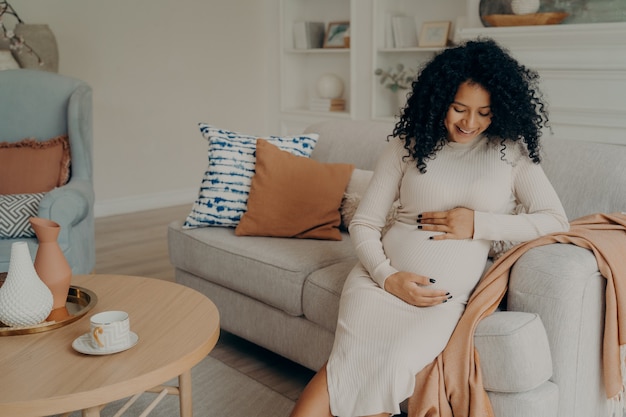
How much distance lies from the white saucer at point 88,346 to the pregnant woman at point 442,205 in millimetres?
436

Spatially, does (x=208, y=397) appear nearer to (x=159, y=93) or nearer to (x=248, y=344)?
(x=248, y=344)

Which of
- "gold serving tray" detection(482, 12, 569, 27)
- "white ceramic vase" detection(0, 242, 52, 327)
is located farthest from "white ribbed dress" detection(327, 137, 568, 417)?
"gold serving tray" detection(482, 12, 569, 27)

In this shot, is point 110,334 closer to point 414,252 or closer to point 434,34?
point 414,252

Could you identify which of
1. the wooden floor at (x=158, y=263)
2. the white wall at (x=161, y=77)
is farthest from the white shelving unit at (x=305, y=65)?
the wooden floor at (x=158, y=263)

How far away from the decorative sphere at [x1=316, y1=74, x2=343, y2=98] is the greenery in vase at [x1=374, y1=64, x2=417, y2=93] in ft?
1.70

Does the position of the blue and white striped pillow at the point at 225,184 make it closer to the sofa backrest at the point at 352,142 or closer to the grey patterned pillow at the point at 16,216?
the sofa backrest at the point at 352,142

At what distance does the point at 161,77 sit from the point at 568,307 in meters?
4.22

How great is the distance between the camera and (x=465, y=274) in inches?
75.6

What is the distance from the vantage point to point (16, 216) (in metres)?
2.69

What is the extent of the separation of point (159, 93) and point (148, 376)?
4156 millimetres

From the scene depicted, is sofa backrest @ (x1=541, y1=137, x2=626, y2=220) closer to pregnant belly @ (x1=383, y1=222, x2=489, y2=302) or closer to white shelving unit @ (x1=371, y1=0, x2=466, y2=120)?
pregnant belly @ (x1=383, y1=222, x2=489, y2=302)

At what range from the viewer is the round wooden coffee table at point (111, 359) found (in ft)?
4.60

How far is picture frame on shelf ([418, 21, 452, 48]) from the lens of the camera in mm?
4742

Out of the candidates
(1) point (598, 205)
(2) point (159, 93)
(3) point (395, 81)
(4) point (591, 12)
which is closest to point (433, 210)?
(1) point (598, 205)
